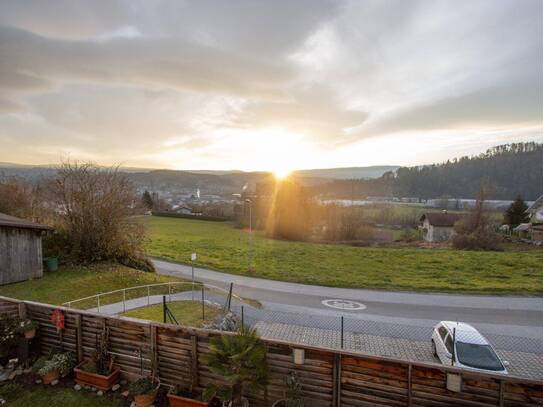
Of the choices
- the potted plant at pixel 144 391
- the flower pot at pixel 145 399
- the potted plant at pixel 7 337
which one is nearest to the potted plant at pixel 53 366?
the potted plant at pixel 7 337

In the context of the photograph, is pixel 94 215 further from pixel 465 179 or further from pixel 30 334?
pixel 465 179

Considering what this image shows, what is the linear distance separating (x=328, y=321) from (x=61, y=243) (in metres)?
17.2

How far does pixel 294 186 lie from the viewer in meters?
46.4

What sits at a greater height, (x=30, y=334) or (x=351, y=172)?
(x=351, y=172)

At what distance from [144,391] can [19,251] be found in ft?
48.3

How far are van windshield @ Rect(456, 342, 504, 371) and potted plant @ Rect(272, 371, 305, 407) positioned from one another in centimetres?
577

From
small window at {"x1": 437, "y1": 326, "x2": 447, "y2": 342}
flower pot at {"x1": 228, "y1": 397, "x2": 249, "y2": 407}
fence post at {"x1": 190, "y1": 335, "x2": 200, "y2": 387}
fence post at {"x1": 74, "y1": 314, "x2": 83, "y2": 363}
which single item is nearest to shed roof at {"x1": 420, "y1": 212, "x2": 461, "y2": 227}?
small window at {"x1": 437, "y1": 326, "x2": 447, "y2": 342}

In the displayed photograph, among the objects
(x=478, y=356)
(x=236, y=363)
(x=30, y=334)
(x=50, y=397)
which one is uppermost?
(x=236, y=363)

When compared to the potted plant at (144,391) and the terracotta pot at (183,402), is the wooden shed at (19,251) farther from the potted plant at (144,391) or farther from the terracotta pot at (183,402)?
the terracotta pot at (183,402)

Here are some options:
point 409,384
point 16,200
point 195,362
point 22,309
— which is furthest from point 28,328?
point 16,200

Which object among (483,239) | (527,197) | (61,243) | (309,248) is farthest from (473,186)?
(61,243)

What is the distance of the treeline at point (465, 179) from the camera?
74.9 metres

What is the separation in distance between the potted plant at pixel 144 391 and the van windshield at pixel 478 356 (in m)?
8.00

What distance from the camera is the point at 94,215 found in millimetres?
19828
